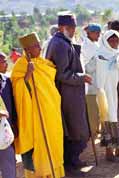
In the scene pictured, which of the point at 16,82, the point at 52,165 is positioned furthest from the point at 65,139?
the point at 16,82

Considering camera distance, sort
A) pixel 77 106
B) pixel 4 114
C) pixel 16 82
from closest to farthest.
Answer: pixel 4 114 → pixel 16 82 → pixel 77 106

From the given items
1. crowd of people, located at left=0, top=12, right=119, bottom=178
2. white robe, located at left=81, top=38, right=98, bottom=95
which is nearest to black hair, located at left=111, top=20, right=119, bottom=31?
white robe, located at left=81, top=38, right=98, bottom=95

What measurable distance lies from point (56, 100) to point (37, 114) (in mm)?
286

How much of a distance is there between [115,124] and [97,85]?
57 centimetres

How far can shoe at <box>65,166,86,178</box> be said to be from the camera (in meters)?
6.20

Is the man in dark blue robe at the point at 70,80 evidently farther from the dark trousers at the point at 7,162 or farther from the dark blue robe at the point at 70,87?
the dark trousers at the point at 7,162

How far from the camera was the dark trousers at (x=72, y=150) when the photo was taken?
245 inches

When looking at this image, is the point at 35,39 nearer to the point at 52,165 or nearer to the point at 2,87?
the point at 2,87

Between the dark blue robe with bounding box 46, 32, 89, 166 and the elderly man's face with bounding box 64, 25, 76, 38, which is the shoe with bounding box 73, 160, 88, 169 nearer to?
the dark blue robe with bounding box 46, 32, 89, 166

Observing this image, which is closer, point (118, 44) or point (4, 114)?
point (4, 114)

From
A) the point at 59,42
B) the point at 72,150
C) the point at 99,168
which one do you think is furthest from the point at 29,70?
the point at 99,168

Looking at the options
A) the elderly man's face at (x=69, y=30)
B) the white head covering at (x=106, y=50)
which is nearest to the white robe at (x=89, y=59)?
the white head covering at (x=106, y=50)

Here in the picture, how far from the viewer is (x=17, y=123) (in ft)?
17.3

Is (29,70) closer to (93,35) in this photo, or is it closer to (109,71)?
(109,71)
